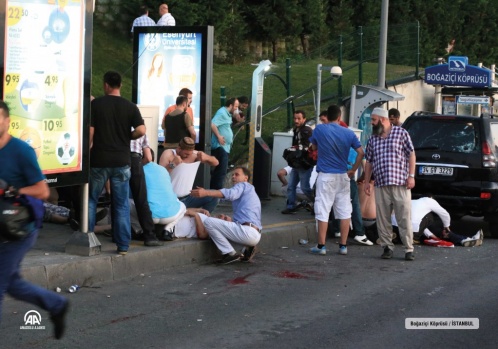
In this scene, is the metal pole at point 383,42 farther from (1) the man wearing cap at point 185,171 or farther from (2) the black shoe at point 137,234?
(2) the black shoe at point 137,234

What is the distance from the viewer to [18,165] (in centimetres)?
686

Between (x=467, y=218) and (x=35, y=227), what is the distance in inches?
462

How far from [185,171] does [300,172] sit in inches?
124

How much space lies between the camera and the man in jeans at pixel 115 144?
1049cm

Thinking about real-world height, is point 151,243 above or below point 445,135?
below

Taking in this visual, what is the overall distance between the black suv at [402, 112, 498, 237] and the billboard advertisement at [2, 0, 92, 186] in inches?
242

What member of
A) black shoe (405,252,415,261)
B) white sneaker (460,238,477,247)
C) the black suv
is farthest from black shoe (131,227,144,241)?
the black suv

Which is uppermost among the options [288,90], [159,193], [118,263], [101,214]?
[288,90]

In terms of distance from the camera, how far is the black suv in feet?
47.6

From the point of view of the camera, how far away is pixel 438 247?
13.4 metres

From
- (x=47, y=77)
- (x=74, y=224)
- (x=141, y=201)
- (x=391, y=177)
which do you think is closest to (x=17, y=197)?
(x=47, y=77)

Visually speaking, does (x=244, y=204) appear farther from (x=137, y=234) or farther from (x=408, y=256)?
(x=408, y=256)

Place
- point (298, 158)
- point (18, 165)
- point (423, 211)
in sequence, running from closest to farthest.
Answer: point (18, 165), point (423, 211), point (298, 158)

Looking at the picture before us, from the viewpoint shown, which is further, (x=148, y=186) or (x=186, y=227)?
(x=186, y=227)
